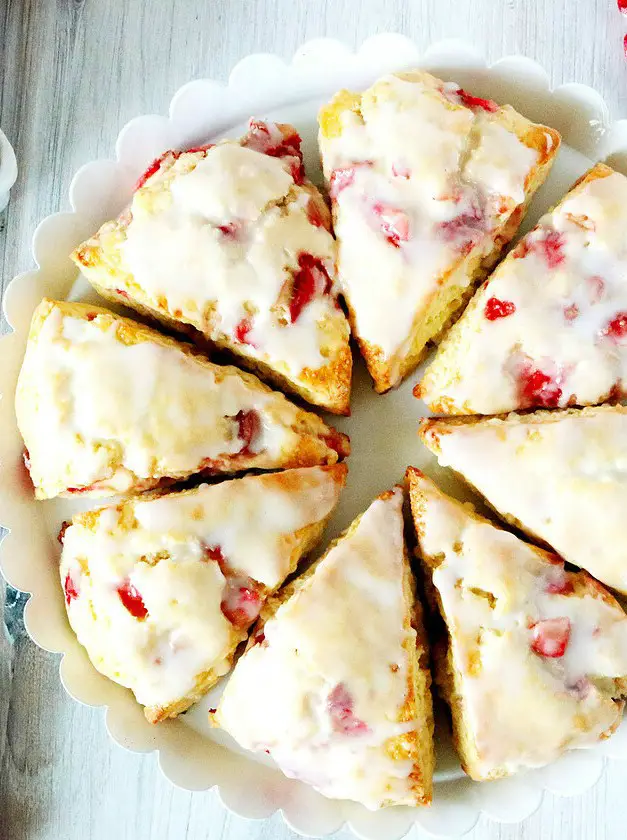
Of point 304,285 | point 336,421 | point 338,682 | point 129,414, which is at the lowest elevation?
point 338,682

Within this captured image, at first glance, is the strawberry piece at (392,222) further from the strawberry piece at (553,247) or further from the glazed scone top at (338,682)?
the glazed scone top at (338,682)

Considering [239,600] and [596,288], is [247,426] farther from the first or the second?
[596,288]

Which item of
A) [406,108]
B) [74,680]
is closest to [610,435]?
[406,108]

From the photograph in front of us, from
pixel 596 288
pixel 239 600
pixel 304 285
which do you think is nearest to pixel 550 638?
pixel 239 600

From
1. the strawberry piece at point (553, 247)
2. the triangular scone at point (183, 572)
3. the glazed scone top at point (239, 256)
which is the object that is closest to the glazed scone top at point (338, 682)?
the triangular scone at point (183, 572)

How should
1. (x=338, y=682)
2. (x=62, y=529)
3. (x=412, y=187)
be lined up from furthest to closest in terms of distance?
(x=62, y=529) < (x=412, y=187) < (x=338, y=682)

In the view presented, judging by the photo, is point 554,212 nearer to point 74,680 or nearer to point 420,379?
point 420,379

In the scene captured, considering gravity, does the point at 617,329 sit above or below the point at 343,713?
above

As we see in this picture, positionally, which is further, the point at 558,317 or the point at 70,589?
the point at 70,589
